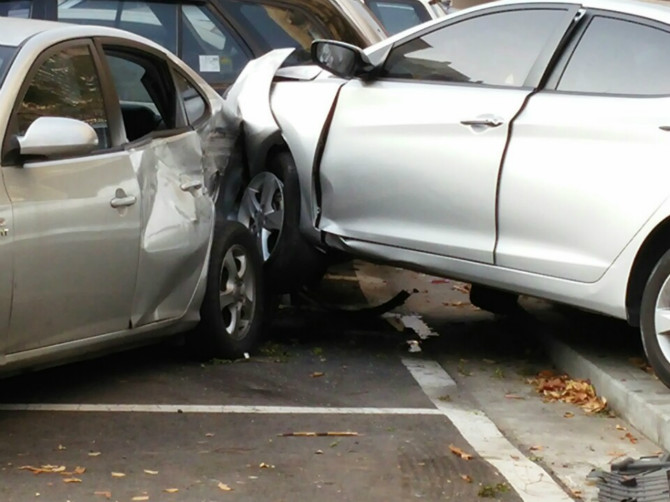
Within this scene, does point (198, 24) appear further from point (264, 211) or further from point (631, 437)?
point (631, 437)

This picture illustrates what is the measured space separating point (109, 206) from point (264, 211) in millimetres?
2028

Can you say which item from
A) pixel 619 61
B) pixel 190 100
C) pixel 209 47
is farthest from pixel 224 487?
pixel 209 47

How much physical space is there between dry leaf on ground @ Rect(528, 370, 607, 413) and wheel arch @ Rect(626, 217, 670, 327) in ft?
1.53

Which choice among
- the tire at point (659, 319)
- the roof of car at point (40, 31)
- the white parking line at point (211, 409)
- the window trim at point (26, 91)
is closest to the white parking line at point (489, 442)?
the white parking line at point (211, 409)

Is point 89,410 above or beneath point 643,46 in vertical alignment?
beneath

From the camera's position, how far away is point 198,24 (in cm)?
912

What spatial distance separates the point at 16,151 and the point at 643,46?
3000mm

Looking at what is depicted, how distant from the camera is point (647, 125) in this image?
619 centimetres

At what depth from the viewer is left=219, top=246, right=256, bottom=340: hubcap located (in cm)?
717

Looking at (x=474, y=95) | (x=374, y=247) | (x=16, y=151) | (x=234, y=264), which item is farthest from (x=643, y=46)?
(x=16, y=151)

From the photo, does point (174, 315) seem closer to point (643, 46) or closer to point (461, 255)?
point (461, 255)

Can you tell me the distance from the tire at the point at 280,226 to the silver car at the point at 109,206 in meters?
0.36

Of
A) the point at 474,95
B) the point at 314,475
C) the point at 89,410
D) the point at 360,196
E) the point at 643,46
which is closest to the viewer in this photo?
the point at 314,475

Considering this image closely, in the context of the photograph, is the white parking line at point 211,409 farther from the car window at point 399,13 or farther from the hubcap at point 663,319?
the car window at point 399,13
